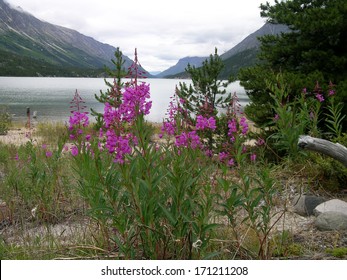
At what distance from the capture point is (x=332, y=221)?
14.1 ft

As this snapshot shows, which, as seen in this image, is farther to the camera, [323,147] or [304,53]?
[304,53]

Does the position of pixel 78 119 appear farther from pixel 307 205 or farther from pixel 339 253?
pixel 307 205

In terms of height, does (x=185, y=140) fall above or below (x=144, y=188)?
above

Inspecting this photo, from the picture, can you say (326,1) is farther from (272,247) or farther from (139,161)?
(139,161)

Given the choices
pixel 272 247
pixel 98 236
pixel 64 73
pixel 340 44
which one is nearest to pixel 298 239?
pixel 272 247

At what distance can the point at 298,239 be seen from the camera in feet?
13.5

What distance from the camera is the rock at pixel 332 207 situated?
4438 mm

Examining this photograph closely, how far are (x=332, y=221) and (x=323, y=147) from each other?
3.03ft

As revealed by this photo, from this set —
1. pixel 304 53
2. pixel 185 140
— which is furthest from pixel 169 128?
pixel 304 53

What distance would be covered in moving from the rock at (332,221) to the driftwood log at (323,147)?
0.78 m

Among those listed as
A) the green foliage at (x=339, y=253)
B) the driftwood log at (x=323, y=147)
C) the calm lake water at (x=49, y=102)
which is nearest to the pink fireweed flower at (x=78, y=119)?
the calm lake water at (x=49, y=102)

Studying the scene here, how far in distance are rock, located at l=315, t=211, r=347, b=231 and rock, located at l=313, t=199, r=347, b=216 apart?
0.08 metres

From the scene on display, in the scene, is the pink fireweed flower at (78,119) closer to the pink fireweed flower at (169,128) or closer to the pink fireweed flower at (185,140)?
the pink fireweed flower at (169,128)

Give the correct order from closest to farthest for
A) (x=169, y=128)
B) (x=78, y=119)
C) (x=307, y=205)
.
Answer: (x=78, y=119) → (x=169, y=128) → (x=307, y=205)
